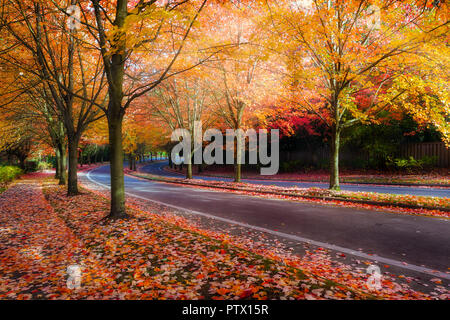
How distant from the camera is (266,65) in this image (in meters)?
17.0

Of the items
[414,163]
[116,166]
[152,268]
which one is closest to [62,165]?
[116,166]

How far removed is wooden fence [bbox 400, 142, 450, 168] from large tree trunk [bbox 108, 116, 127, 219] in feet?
76.0

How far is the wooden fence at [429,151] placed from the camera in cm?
2091

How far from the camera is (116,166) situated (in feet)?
25.5

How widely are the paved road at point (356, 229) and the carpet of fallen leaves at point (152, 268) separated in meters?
1.25

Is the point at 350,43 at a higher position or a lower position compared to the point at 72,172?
higher

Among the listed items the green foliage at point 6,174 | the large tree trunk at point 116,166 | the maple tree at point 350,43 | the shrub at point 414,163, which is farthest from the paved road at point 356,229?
the shrub at point 414,163

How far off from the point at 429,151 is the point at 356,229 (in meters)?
19.6

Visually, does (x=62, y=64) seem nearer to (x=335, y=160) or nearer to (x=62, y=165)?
(x=62, y=165)

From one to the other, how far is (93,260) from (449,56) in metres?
12.7

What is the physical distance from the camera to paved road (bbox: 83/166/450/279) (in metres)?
5.29

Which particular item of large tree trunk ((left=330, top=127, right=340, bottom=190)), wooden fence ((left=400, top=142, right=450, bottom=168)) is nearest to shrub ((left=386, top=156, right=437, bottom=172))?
wooden fence ((left=400, top=142, right=450, bottom=168))

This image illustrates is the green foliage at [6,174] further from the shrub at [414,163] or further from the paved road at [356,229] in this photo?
the shrub at [414,163]

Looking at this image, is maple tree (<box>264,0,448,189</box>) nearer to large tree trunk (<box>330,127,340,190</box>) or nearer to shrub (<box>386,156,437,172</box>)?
large tree trunk (<box>330,127,340,190</box>)
